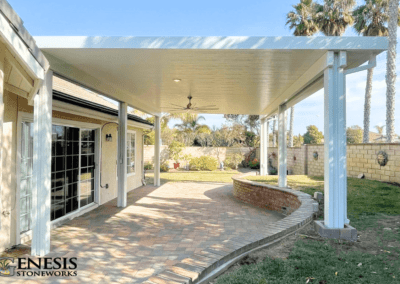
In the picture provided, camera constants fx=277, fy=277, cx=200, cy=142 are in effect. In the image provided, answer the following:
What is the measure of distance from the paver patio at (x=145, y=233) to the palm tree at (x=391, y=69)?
26.4 ft

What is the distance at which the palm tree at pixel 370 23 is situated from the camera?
1390 centimetres

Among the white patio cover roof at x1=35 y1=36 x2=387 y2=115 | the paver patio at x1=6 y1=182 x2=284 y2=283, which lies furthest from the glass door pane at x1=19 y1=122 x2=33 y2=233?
the white patio cover roof at x1=35 y1=36 x2=387 y2=115

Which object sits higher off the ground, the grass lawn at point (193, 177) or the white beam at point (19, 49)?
the white beam at point (19, 49)

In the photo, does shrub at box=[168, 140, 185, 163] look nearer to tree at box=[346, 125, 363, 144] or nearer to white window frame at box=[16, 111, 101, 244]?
white window frame at box=[16, 111, 101, 244]

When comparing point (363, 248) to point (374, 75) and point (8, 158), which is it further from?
point (374, 75)

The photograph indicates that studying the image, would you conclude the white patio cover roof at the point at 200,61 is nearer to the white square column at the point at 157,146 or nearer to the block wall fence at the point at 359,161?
the block wall fence at the point at 359,161

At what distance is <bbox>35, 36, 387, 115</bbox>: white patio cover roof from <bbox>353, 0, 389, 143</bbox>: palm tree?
9.24 metres

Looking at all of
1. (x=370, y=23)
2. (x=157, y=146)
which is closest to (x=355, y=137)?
(x=370, y=23)

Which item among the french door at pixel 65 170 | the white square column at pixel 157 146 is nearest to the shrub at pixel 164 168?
the white square column at pixel 157 146

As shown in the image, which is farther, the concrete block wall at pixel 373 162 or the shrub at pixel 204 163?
the shrub at pixel 204 163

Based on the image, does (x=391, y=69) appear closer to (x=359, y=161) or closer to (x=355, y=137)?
(x=359, y=161)

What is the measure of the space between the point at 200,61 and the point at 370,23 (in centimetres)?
1381

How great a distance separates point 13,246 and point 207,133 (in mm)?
22501

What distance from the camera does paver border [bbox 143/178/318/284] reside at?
2.92 m
